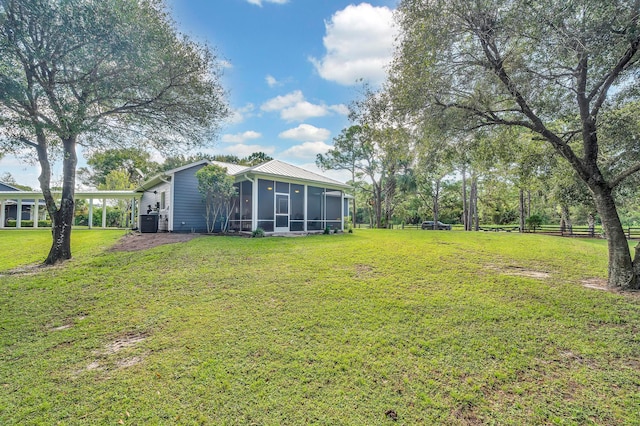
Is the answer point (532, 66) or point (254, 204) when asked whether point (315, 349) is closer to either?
point (532, 66)

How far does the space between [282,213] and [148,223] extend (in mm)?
7263

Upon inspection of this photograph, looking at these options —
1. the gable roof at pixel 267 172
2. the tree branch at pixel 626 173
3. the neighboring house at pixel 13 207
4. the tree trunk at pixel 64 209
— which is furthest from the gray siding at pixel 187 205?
the neighboring house at pixel 13 207

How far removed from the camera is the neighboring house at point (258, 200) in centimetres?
1295

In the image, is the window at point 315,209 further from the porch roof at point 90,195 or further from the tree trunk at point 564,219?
the tree trunk at point 564,219

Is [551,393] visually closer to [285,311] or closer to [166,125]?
[285,311]

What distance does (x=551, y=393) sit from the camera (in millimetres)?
2566

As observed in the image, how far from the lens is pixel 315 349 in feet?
10.5

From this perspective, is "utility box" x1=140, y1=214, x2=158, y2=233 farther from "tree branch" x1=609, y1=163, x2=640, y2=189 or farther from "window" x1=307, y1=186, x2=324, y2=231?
"tree branch" x1=609, y1=163, x2=640, y2=189

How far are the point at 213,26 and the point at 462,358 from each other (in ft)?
35.7

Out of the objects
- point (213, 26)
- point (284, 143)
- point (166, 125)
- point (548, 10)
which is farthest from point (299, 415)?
point (284, 143)

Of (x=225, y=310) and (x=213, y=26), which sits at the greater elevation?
(x=213, y=26)

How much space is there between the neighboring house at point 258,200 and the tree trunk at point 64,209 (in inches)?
218

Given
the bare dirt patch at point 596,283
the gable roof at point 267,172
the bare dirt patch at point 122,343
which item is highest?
the gable roof at point 267,172

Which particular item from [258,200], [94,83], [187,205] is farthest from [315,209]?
[94,83]
